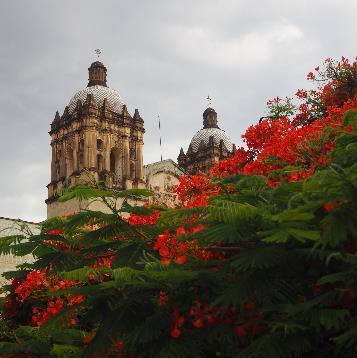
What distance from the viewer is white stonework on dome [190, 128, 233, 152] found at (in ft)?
139

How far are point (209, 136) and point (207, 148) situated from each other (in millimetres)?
1284

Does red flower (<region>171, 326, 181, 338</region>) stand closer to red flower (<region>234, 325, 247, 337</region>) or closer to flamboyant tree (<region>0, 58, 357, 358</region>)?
flamboyant tree (<region>0, 58, 357, 358</region>)

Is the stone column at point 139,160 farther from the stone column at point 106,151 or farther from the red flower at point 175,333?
the red flower at point 175,333

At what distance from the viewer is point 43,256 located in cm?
616

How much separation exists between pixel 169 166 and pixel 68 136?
22.8 feet

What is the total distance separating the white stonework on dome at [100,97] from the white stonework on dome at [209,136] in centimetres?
952

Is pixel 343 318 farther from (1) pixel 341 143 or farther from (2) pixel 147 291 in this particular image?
(1) pixel 341 143

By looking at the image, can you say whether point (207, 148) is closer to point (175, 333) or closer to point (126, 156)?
point (126, 156)

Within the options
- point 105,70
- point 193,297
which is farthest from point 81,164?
point 193,297

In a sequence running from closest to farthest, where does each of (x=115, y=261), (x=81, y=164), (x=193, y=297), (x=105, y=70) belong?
(x=193, y=297) → (x=115, y=261) → (x=81, y=164) → (x=105, y=70)

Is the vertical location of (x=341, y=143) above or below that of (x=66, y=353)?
above

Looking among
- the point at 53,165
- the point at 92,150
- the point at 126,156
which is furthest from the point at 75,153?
the point at 126,156

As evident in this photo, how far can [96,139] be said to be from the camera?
33.0m

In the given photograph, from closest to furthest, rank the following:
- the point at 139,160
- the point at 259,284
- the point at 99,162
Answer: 1. the point at 259,284
2. the point at 99,162
3. the point at 139,160
